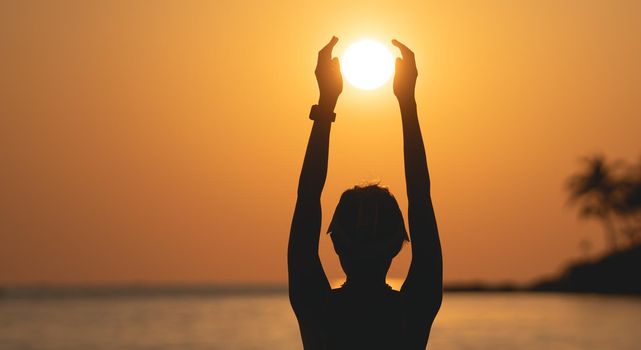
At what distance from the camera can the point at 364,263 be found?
3885mm

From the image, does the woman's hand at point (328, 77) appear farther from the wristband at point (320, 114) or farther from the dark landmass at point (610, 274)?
the dark landmass at point (610, 274)


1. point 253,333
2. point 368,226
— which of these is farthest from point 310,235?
point 253,333

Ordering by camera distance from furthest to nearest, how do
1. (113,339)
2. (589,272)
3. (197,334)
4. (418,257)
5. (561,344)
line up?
(589,272), (197,334), (113,339), (561,344), (418,257)

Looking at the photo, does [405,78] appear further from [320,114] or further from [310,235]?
[310,235]

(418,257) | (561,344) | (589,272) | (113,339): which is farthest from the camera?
(589,272)

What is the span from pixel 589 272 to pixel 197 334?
74.0m

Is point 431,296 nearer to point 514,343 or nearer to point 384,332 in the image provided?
point 384,332

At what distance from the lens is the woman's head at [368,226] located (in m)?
3.85

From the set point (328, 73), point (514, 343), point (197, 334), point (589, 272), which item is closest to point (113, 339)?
point (197, 334)

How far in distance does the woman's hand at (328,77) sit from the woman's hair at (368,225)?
336 mm

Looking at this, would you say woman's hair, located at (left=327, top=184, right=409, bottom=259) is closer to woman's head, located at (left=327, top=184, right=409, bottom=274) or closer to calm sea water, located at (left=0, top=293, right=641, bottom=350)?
woman's head, located at (left=327, top=184, right=409, bottom=274)

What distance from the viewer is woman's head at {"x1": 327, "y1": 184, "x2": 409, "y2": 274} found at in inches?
152

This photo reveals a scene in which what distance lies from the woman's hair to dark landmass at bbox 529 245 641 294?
109m

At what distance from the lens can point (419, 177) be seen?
3.93 m
